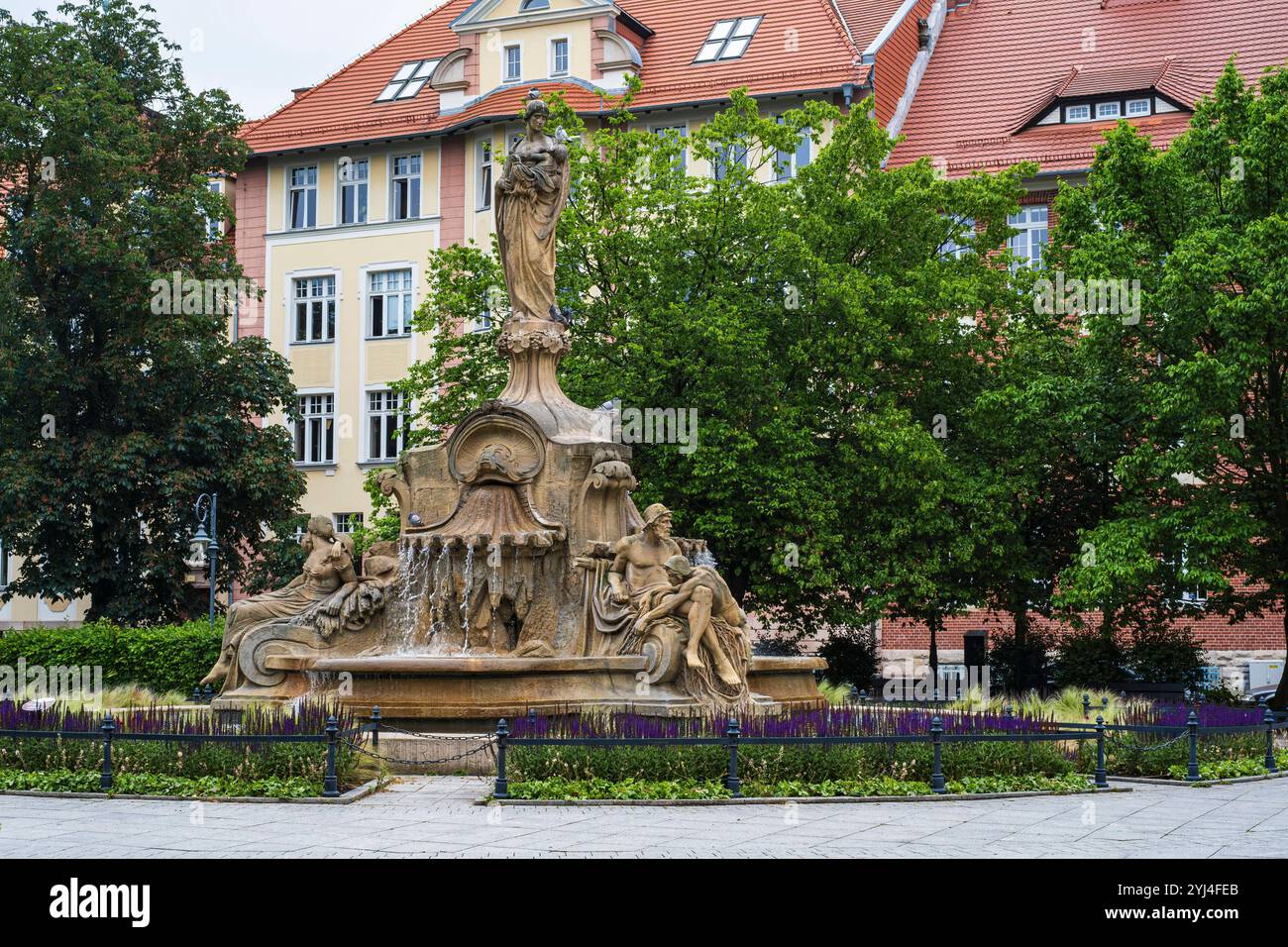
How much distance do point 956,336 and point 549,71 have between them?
17913mm

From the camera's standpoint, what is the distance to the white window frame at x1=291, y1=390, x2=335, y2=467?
156 ft

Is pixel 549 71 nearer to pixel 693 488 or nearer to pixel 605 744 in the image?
pixel 693 488

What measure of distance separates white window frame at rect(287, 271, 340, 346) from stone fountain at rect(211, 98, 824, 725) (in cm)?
2831

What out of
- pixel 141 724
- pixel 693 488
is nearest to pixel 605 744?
pixel 141 724

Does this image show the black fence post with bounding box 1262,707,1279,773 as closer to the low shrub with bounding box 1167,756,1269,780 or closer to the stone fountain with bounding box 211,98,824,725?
the low shrub with bounding box 1167,756,1269,780

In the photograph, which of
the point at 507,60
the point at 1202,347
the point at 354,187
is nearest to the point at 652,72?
the point at 507,60

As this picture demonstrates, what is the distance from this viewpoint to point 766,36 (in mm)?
45438

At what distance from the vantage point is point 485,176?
151 feet

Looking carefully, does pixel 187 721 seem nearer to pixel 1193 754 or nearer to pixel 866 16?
pixel 1193 754

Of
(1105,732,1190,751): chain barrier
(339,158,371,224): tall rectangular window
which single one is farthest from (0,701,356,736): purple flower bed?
(339,158,371,224): tall rectangular window

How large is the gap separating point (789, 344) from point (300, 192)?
21591mm

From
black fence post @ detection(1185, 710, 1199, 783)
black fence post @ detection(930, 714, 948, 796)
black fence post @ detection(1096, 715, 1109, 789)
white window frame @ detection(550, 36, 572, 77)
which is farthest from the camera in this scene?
white window frame @ detection(550, 36, 572, 77)

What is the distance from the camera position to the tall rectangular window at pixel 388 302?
47562 millimetres
